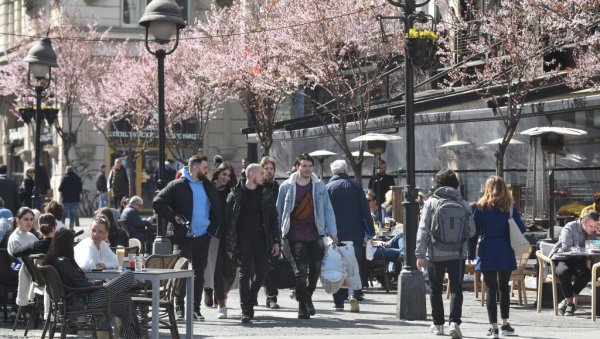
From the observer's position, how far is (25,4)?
5928 cm

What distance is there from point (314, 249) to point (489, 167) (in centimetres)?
1633

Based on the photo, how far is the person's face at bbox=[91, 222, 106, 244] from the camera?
1461 cm

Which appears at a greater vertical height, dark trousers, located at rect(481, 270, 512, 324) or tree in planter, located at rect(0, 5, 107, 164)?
tree in planter, located at rect(0, 5, 107, 164)

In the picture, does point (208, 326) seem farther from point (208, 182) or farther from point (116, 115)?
point (116, 115)

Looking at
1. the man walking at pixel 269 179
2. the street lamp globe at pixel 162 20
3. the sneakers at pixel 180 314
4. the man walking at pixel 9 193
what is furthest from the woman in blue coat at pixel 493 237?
the man walking at pixel 9 193

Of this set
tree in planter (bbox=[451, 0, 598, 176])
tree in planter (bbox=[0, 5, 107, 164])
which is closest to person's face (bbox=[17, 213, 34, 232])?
tree in planter (bbox=[451, 0, 598, 176])

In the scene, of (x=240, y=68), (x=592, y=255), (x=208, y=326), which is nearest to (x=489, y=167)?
(x=240, y=68)

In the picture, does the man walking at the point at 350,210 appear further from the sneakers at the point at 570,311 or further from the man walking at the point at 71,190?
the man walking at the point at 71,190

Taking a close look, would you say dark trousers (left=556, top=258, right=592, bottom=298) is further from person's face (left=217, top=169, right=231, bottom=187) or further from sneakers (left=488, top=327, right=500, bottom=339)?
person's face (left=217, top=169, right=231, bottom=187)

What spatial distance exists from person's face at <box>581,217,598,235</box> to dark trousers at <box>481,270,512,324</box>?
3.22 m

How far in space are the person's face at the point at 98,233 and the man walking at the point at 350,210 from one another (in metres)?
4.09

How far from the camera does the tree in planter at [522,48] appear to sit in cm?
2841

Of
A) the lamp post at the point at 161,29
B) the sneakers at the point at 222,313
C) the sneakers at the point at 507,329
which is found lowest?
the sneakers at the point at 507,329

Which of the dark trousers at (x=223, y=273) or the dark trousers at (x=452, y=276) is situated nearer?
the dark trousers at (x=452, y=276)
